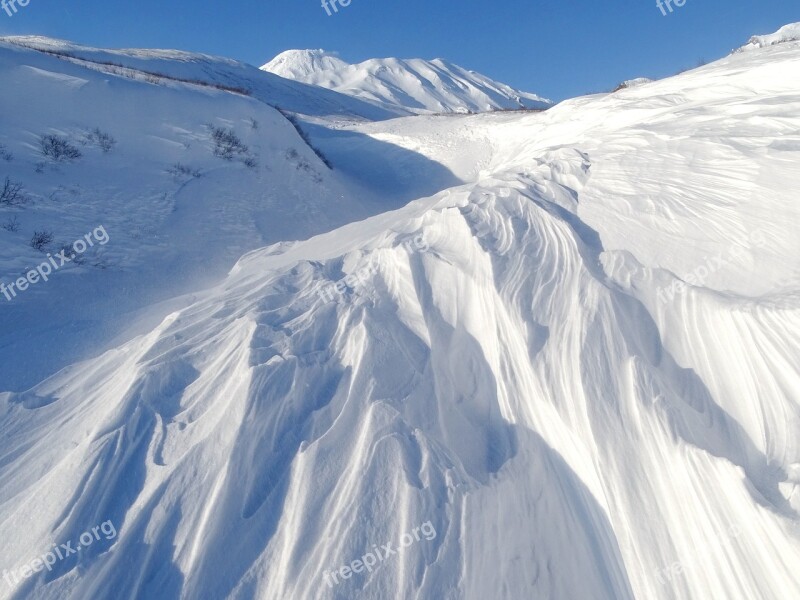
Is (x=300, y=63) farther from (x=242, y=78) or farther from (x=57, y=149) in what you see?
(x=57, y=149)

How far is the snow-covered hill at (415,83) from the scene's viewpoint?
269 feet

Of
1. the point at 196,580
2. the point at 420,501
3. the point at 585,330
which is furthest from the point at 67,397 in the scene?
the point at 585,330

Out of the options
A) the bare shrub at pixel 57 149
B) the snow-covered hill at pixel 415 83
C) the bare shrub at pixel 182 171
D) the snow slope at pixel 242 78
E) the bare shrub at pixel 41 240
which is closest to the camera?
the bare shrub at pixel 41 240

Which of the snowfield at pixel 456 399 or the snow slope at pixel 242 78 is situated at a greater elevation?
the snow slope at pixel 242 78

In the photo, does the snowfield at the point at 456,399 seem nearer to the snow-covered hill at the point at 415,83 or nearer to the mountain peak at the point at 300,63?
the snow-covered hill at the point at 415,83

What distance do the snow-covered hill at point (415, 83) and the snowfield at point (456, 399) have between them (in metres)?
74.6

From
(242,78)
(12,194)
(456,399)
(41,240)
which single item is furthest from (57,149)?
(242,78)

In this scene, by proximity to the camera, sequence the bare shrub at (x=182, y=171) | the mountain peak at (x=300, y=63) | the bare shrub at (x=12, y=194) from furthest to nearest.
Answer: the mountain peak at (x=300, y=63) < the bare shrub at (x=182, y=171) < the bare shrub at (x=12, y=194)

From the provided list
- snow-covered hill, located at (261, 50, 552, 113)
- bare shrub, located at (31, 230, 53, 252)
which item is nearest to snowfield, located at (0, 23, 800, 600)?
bare shrub, located at (31, 230, 53, 252)

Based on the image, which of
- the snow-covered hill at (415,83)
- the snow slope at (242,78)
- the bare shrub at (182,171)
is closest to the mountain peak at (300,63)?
the snow-covered hill at (415,83)

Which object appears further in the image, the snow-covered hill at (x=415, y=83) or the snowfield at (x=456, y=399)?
the snow-covered hill at (x=415, y=83)

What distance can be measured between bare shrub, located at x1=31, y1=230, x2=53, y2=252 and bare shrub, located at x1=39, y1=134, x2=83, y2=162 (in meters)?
2.59

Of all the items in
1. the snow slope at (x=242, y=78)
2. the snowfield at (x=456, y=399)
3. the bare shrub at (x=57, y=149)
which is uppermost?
the snow slope at (x=242, y=78)

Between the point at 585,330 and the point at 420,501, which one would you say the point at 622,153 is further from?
the point at 420,501
